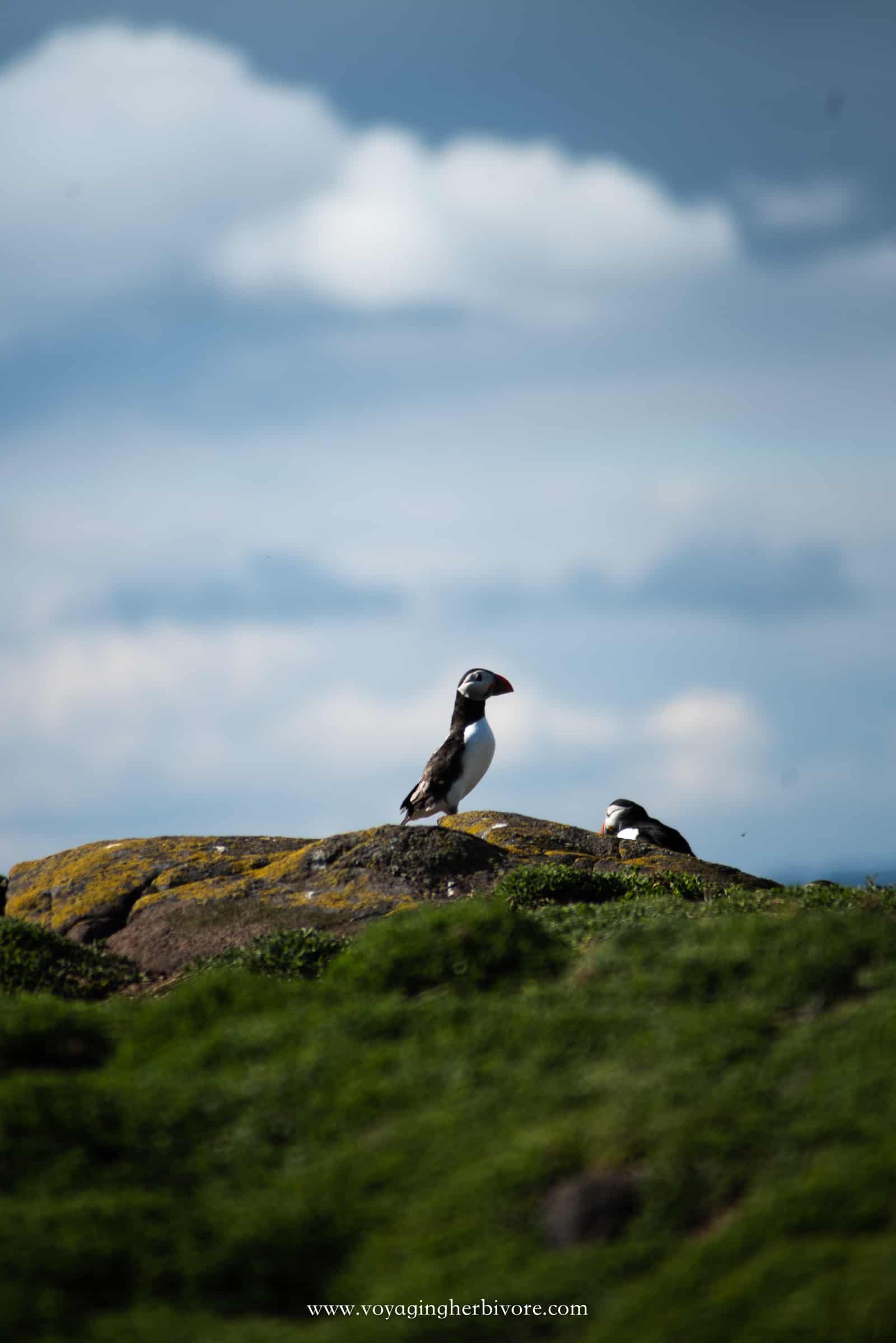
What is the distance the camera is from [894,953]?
233 inches

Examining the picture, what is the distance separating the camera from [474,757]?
14.3m

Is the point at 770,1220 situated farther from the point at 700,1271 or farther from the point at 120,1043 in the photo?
the point at 120,1043

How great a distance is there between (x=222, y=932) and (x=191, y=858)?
7.30 feet

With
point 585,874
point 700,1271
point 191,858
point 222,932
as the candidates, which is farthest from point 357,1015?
point 191,858

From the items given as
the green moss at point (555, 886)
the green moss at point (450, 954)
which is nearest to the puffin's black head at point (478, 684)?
the green moss at point (555, 886)

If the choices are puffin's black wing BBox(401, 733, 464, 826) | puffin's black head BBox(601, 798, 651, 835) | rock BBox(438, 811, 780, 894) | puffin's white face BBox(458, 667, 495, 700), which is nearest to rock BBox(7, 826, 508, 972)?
rock BBox(438, 811, 780, 894)

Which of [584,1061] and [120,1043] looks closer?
[584,1061]

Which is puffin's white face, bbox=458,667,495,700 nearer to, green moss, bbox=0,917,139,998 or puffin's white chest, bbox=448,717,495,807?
puffin's white chest, bbox=448,717,495,807

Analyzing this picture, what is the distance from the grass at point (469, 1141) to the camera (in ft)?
12.4

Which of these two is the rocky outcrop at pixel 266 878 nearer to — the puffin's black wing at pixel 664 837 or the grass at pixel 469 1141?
the puffin's black wing at pixel 664 837

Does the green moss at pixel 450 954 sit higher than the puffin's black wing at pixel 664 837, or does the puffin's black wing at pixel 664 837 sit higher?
the puffin's black wing at pixel 664 837

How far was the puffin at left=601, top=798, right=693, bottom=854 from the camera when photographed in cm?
1534

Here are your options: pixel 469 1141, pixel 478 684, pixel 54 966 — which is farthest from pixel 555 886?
pixel 469 1141

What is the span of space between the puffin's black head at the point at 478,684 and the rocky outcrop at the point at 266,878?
75.5 inches
